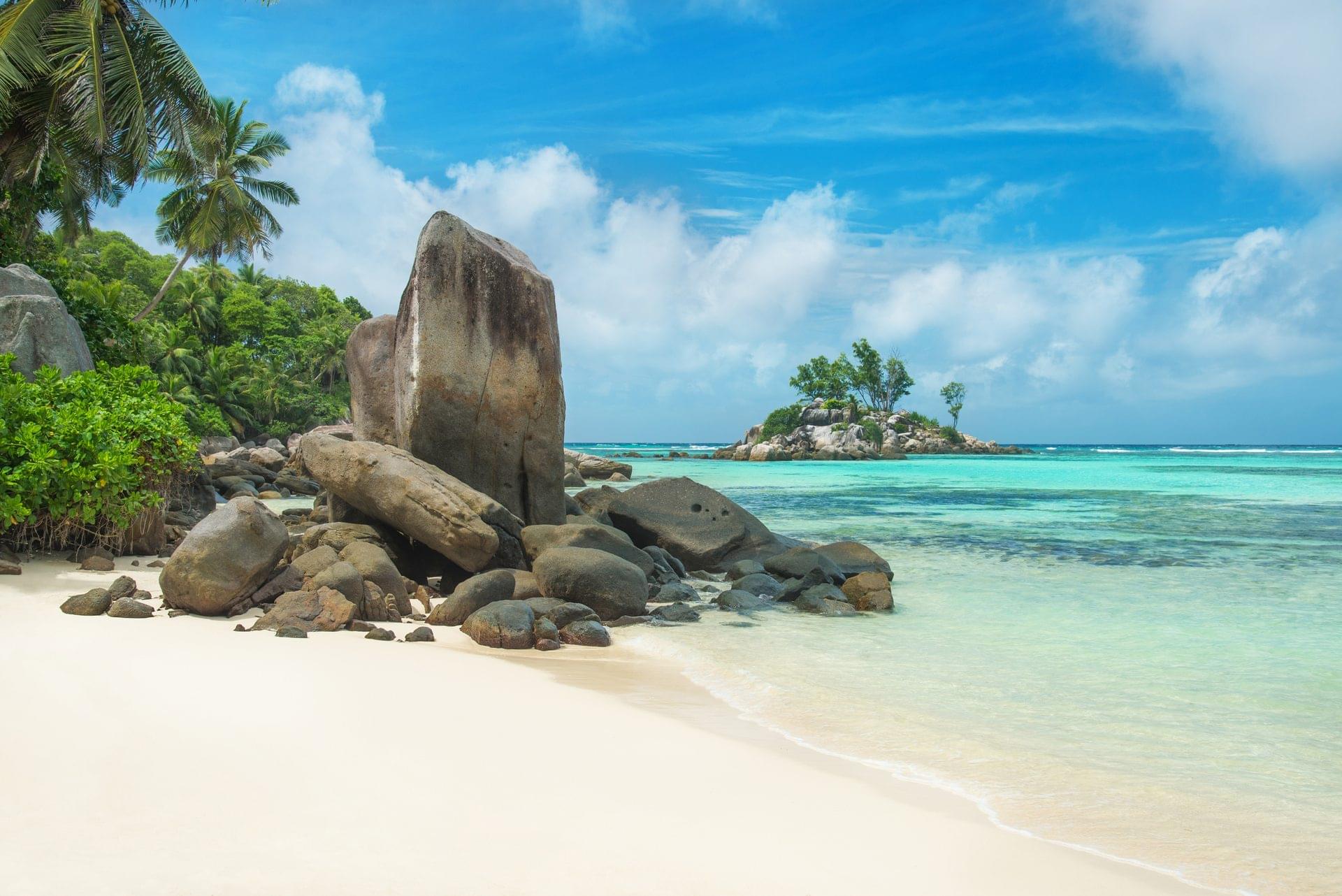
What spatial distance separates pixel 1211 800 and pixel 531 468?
25.8 feet

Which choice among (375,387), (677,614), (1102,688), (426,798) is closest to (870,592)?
(677,614)

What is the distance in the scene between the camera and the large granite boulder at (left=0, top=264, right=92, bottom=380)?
10.5 meters

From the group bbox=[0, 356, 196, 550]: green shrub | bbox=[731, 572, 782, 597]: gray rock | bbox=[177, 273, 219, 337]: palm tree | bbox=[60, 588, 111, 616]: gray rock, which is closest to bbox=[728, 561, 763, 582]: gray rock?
bbox=[731, 572, 782, 597]: gray rock

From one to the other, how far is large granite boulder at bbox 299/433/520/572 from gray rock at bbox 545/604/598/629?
4.65 ft

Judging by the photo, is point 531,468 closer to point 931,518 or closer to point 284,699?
point 284,699

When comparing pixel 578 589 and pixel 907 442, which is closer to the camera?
pixel 578 589

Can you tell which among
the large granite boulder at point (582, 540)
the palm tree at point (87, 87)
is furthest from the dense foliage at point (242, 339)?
the large granite boulder at point (582, 540)

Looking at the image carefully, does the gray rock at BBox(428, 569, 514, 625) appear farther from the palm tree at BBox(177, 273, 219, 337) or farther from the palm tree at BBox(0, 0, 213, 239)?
the palm tree at BBox(177, 273, 219, 337)

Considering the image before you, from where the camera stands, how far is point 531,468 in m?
10.6

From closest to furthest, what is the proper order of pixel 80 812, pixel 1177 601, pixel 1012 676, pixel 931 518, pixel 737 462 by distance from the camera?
pixel 80 812
pixel 1012 676
pixel 1177 601
pixel 931 518
pixel 737 462

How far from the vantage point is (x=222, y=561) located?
683 centimetres

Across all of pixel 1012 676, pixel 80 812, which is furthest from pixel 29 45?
pixel 1012 676

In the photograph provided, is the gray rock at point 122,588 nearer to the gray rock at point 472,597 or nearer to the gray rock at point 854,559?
the gray rock at point 472,597

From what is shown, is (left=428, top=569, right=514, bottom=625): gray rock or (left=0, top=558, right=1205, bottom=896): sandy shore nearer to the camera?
(left=0, top=558, right=1205, bottom=896): sandy shore
